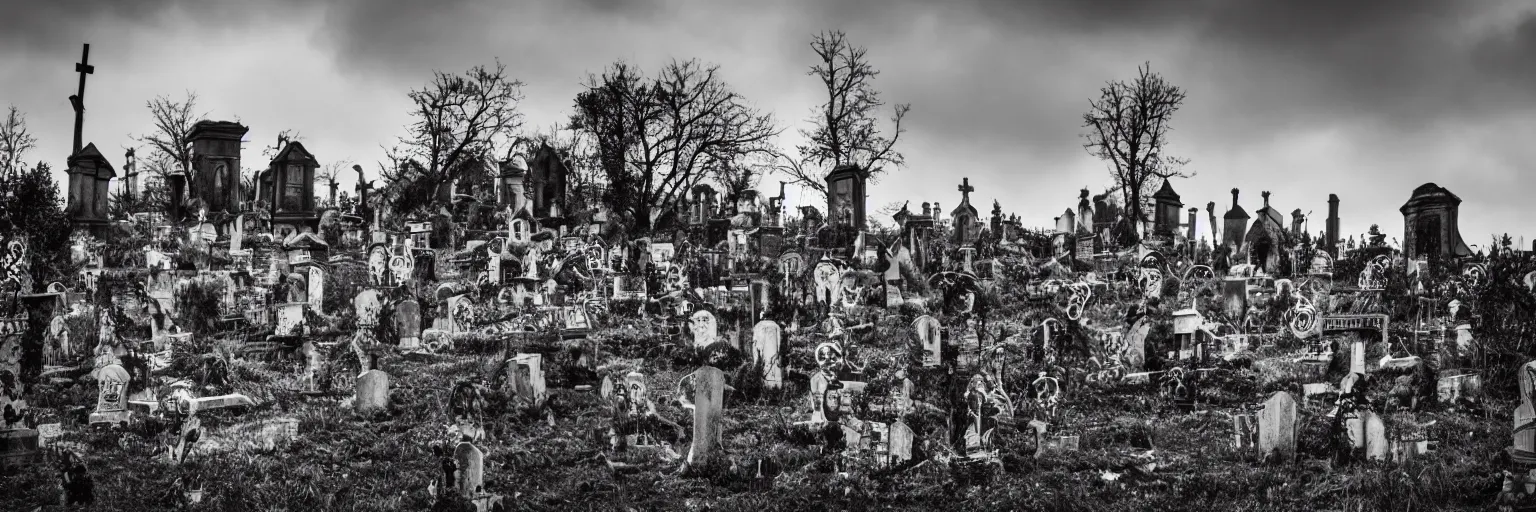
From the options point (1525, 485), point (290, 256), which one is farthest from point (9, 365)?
point (1525, 485)

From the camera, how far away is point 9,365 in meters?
10.7

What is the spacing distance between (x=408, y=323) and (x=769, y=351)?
195 inches

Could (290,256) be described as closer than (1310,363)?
No

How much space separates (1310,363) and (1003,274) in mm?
6963

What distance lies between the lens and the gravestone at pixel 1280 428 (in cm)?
1040

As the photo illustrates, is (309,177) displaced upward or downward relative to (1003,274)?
upward

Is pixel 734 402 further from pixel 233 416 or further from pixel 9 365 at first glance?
pixel 9 365

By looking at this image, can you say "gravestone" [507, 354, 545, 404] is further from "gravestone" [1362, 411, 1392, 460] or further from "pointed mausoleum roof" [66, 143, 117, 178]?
"pointed mausoleum roof" [66, 143, 117, 178]

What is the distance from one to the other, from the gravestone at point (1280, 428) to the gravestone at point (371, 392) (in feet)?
27.5

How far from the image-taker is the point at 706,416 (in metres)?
10.7

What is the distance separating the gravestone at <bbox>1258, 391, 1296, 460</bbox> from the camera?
10398 millimetres

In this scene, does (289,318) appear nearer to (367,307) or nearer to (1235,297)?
(367,307)

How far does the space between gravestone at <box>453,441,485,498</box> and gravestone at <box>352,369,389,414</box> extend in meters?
3.11

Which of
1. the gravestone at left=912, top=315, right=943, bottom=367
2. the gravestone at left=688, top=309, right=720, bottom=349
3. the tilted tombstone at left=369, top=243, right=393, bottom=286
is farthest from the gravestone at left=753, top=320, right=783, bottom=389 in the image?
the tilted tombstone at left=369, top=243, right=393, bottom=286
